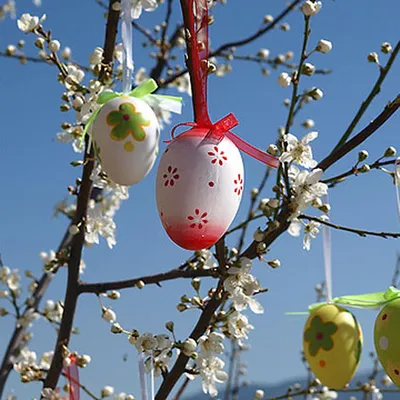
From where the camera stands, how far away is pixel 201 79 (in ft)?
3.62

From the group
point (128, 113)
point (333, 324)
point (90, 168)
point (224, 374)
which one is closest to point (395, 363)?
point (333, 324)

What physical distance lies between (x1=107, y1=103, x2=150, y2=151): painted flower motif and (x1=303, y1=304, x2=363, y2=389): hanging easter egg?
20.1 inches

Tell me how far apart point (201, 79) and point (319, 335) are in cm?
56

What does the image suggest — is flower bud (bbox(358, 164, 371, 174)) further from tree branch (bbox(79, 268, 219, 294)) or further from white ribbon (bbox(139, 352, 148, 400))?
white ribbon (bbox(139, 352, 148, 400))

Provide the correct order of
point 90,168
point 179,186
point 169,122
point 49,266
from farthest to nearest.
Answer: point 169,122 < point 49,266 < point 90,168 < point 179,186

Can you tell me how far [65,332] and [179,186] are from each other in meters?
0.76

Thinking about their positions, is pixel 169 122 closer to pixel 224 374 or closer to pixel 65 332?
pixel 65 332

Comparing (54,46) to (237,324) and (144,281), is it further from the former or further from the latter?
(237,324)

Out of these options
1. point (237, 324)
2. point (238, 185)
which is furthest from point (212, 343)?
point (238, 185)

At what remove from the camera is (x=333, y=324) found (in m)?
1.32

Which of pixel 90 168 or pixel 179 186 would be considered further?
pixel 90 168

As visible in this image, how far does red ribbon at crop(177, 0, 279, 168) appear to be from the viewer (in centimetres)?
111

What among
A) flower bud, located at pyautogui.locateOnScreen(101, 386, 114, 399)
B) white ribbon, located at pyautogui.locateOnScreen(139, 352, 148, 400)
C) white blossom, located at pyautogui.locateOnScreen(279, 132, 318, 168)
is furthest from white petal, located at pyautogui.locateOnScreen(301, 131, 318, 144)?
flower bud, located at pyautogui.locateOnScreen(101, 386, 114, 399)

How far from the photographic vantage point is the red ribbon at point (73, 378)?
1.60m
